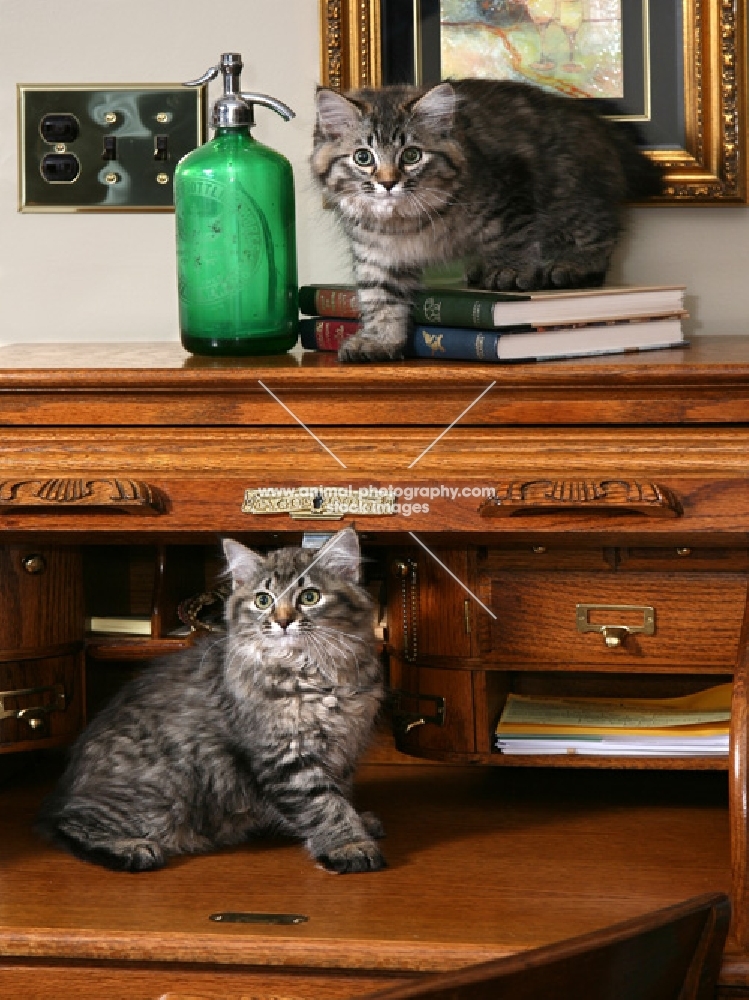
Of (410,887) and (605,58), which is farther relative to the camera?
(605,58)

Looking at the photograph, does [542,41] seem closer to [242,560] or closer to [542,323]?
[542,323]

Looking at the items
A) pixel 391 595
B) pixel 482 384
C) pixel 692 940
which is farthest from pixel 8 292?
pixel 692 940

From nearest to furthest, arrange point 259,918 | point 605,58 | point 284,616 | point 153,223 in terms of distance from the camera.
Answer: point 259,918 → point 284,616 → point 605,58 → point 153,223

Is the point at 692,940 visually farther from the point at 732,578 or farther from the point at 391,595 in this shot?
the point at 391,595

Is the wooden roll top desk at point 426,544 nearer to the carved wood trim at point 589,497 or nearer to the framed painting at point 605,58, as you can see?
the carved wood trim at point 589,497

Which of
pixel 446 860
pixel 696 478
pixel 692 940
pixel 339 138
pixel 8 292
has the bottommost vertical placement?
pixel 446 860

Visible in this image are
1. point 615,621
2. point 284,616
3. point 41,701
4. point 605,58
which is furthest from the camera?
point 605,58

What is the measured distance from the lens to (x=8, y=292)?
Answer: 1929mm

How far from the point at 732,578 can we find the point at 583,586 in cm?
17

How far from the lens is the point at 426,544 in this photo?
156 centimetres

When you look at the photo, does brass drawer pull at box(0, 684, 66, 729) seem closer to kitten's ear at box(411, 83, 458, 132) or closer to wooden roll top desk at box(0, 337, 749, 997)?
wooden roll top desk at box(0, 337, 749, 997)

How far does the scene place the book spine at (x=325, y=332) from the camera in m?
1.60

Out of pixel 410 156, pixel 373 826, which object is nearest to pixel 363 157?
pixel 410 156

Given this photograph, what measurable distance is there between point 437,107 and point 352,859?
83 cm
